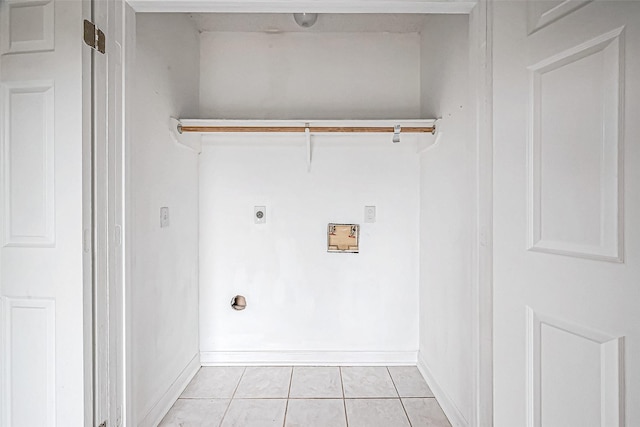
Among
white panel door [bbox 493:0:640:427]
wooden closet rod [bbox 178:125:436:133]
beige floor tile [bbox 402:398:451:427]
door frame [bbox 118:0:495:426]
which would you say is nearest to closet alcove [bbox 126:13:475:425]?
wooden closet rod [bbox 178:125:436:133]

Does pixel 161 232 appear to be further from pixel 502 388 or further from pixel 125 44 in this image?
pixel 502 388

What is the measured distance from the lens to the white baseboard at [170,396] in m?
1.86

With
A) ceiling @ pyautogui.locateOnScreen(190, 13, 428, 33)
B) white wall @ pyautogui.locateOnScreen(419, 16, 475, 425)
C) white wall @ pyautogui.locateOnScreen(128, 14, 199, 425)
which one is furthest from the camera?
ceiling @ pyautogui.locateOnScreen(190, 13, 428, 33)

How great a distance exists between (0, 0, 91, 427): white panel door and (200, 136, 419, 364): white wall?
4.70ft

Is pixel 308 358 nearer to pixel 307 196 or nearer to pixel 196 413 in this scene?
pixel 196 413

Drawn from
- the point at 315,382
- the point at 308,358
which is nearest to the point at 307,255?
the point at 308,358

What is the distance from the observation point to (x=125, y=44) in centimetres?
145

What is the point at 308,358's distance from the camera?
270cm

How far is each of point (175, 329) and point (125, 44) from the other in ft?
5.16

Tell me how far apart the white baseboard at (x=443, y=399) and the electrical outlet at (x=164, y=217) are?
1.81 meters

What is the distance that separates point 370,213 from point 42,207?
1939 mm

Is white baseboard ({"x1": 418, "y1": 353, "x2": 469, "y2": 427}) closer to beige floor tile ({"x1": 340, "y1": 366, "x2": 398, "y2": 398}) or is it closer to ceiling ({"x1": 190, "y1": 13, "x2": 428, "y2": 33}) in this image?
beige floor tile ({"x1": 340, "y1": 366, "x2": 398, "y2": 398})

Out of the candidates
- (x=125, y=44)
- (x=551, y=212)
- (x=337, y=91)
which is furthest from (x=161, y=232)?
(x=551, y=212)

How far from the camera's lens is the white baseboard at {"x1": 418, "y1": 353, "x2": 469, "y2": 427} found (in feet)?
6.14
